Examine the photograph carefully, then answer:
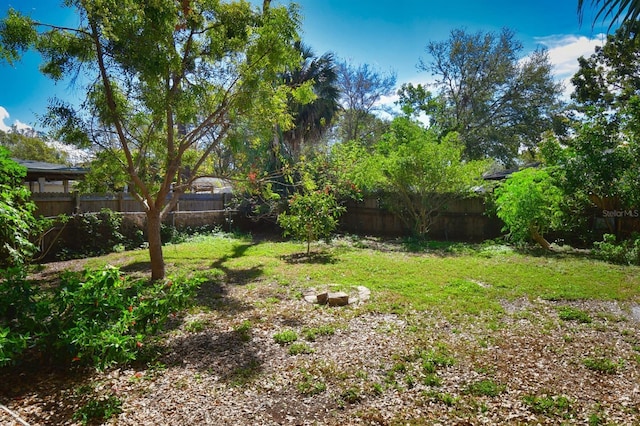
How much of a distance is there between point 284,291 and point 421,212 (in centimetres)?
657

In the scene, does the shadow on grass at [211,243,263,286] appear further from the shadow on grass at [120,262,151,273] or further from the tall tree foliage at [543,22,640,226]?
the tall tree foliage at [543,22,640,226]

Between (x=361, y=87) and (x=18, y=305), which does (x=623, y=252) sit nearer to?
(x=18, y=305)

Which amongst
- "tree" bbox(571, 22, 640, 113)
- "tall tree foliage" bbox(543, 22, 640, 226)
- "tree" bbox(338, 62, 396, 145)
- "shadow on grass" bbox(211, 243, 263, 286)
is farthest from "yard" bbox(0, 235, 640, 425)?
"tree" bbox(338, 62, 396, 145)

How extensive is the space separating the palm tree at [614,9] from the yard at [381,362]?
2515mm

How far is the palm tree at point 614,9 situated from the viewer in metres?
2.24

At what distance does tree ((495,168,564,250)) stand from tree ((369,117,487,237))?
144 cm

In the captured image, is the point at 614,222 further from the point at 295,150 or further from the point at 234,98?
the point at 295,150

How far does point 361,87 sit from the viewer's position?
70.0 ft

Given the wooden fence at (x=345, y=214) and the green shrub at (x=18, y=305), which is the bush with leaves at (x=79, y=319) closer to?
the green shrub at (x=18, y=305)

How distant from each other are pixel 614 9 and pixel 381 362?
3.07 metres

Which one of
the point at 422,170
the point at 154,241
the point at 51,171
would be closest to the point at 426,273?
the point at 422,170

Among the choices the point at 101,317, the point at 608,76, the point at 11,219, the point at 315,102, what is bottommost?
the point at 101,317

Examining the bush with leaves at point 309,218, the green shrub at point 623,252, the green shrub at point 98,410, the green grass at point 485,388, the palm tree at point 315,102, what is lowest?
the green grass at point 485,388

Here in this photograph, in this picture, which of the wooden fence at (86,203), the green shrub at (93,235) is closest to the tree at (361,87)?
the wooden fence at (86,203)
